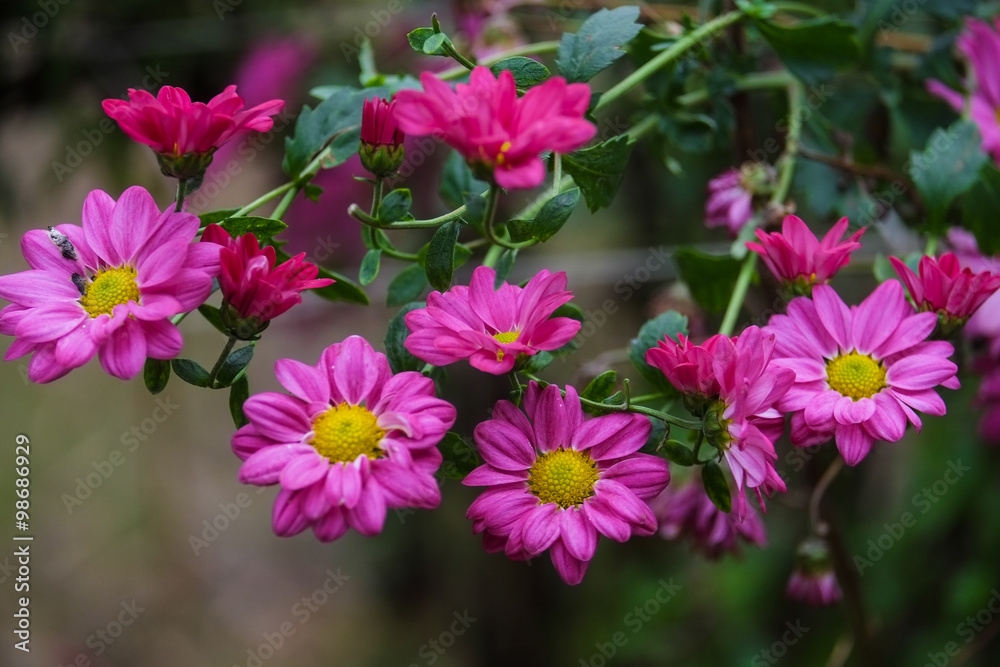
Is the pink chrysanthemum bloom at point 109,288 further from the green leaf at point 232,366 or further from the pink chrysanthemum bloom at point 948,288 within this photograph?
the pink chrysanthemum bloom at point 948,288

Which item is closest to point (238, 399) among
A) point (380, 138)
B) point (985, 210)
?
point (380, 138)

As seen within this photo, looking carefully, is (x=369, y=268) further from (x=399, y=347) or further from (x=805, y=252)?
(x=805, y=252)

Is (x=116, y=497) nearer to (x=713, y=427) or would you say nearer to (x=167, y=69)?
(x=167, y=69)

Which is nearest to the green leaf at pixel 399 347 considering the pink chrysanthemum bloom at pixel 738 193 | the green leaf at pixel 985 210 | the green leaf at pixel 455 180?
the green leaf at pixel 455 180

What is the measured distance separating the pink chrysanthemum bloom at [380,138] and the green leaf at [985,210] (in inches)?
14.1

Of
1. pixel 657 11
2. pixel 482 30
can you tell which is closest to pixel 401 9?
pixel 482 30

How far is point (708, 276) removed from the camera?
490 mm

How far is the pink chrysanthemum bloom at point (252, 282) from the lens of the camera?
0.95 feet

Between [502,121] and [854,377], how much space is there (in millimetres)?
194

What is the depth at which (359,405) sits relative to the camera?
12.0 inches

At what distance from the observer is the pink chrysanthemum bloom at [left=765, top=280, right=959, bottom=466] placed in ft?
1.04

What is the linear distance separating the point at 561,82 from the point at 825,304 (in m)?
0.16

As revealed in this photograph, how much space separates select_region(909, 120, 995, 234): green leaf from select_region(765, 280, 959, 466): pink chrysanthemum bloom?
0.48ft

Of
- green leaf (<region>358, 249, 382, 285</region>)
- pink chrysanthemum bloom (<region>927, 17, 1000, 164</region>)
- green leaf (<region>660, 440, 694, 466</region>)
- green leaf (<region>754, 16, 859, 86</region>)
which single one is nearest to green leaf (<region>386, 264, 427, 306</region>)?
green leaf (<region>358, 249, 382, 285</region>)
